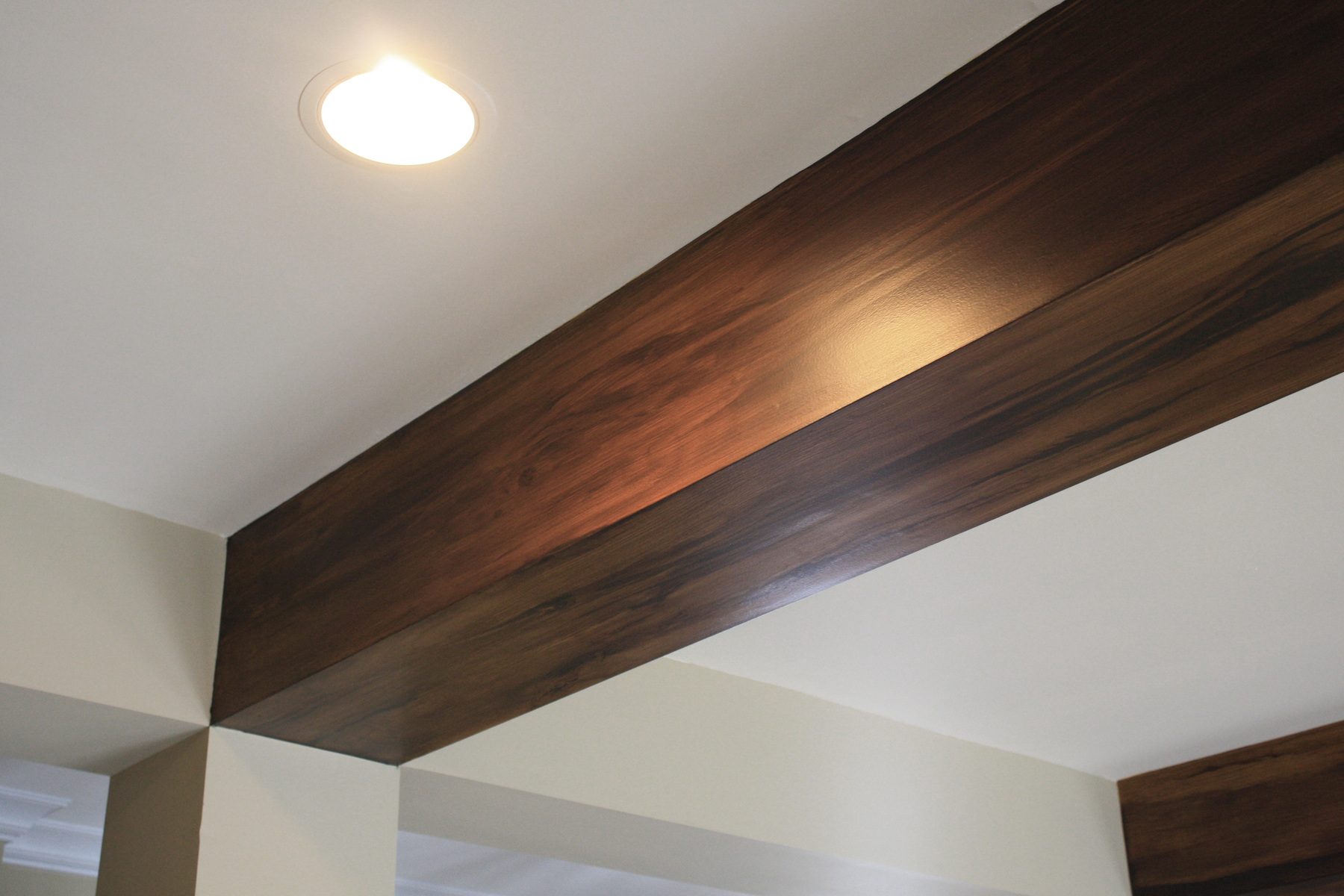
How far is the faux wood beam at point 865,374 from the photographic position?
3.67 ft

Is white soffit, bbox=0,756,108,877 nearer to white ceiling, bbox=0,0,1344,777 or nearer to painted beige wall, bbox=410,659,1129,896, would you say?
painted beige wall, bbox=410,659,1129,896

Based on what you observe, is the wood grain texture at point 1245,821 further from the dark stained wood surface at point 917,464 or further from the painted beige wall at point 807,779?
the dark stained wood surface at point 917,464

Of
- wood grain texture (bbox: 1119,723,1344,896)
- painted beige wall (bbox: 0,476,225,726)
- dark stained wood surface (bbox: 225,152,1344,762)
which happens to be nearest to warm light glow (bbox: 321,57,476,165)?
dark stained wood surface (bbox: 225,152,1344,762)

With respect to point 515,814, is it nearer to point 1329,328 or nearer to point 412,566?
point 412,566

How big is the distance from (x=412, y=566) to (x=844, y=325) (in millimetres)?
788

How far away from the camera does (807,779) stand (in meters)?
3.00

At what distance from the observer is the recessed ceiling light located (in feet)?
4.42

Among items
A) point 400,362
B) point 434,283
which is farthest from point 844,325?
point 400,362

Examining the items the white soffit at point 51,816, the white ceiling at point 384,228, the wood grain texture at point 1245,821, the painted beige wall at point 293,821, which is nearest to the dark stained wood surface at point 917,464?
the painted beige wall at point 293,821

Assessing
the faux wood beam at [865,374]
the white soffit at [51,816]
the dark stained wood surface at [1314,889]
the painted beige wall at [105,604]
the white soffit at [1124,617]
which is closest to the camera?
the faux wood beam at [865,374]

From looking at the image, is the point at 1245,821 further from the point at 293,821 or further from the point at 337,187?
the point at 337,187

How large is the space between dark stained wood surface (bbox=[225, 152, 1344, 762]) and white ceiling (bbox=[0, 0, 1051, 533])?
35 centimetres

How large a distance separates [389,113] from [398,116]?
0.01 metres

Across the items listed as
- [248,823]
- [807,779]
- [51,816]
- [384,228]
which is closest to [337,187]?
[384,228]
